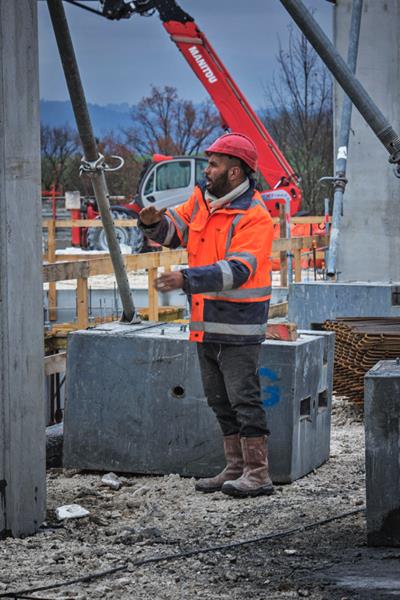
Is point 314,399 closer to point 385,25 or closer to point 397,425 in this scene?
point 397,425

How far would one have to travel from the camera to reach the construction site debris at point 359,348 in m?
8.62

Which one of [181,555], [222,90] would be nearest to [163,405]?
[181,555]

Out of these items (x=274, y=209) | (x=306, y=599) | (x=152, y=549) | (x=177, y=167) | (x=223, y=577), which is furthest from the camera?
(x=177, y=167)

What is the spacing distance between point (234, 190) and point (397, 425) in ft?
6.00

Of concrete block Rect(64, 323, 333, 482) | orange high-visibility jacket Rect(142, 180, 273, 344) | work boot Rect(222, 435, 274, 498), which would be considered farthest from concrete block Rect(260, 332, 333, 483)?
orange high-visibility jacket Rect(142, 180, 273, 344)

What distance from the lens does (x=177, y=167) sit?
29781 millimetres

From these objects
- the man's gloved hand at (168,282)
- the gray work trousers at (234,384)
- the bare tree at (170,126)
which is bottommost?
the gray work trousers at (234,384)

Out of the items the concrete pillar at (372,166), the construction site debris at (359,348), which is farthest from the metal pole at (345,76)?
the concrete pillar at (372,166)

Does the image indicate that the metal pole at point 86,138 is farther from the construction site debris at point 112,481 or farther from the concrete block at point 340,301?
the concrete block at point 340,301

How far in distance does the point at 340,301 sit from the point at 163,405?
4197 millimetres

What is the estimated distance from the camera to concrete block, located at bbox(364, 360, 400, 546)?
5379 millimetres

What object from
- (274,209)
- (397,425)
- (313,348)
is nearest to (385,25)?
(313,348)

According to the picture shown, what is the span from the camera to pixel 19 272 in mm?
5809

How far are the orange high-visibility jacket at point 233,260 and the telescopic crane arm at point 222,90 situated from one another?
2033cm
